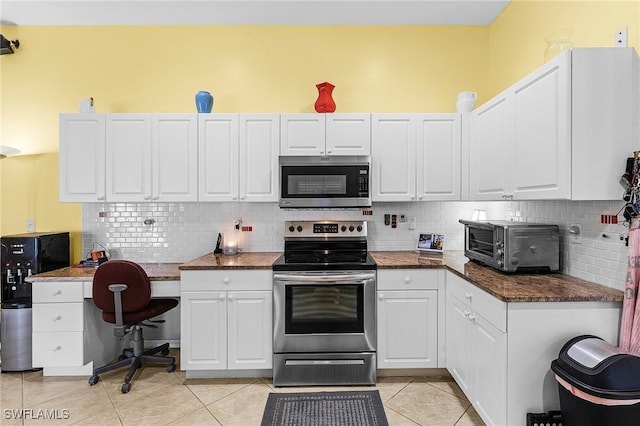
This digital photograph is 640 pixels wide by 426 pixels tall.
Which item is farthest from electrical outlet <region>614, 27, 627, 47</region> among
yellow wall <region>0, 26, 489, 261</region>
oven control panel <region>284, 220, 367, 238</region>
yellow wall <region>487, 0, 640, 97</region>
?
oven control panel <region>284, 220, 367, 238</region>

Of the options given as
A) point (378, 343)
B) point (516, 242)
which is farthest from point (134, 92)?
point (516, 242)

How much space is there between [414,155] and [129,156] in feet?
8.20

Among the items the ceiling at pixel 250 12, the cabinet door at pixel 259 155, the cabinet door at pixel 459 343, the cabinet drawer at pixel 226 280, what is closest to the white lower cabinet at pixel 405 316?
the cabinet door at pixel 459 343

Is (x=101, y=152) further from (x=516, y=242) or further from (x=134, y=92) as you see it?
(x=516, y=242)

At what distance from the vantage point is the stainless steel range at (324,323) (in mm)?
2645

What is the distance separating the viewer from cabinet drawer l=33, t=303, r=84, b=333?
2689mm

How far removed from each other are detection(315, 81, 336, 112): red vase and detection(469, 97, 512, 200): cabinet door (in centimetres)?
123

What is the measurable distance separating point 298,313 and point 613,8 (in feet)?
8.95

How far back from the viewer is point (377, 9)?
3.11 m

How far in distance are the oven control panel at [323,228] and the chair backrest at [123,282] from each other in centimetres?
129

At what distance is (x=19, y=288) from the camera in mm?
Result: 2906

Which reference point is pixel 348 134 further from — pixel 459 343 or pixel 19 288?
pixel 19 288

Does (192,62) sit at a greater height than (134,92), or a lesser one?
greater

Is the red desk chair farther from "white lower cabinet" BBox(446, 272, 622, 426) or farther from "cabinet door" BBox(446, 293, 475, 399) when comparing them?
"white lower cabinet" BBox(446, 272, 622, 426)
